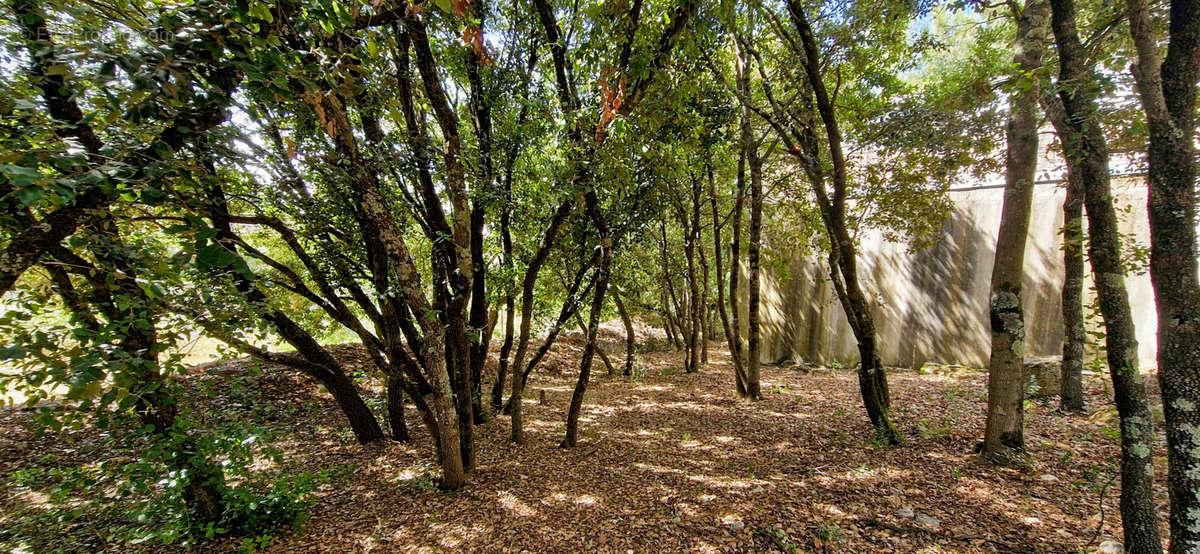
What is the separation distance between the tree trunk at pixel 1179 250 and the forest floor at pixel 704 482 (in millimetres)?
1073

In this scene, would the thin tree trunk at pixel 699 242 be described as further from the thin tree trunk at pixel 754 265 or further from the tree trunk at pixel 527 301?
the tree trunk at pixel 527 301

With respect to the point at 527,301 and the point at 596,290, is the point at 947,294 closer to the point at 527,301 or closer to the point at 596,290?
the point at 596,290

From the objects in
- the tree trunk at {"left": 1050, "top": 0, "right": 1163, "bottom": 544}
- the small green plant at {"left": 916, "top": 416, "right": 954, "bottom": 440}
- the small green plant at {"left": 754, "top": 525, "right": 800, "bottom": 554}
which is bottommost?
the small green plant at {"left": 754, "top": 525, "right": 800, "bottom": 554}

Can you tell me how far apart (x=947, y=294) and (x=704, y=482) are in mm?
8036

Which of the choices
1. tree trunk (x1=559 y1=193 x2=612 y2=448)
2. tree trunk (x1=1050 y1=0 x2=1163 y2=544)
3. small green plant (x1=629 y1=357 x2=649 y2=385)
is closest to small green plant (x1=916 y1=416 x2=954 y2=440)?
tree trunk (x1=1050 y1=0 x2=1163 y2=544)

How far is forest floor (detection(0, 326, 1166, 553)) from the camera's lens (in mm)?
3516

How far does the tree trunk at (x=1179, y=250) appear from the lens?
2.10m

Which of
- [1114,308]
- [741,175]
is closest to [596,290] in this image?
[741,175]

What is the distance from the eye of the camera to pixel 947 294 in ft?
31.0

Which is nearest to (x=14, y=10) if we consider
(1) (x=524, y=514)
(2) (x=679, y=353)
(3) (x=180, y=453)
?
(3) (x=180, y=453)

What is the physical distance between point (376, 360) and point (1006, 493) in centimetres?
600

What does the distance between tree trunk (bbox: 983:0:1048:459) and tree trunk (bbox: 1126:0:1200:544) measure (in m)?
2.27

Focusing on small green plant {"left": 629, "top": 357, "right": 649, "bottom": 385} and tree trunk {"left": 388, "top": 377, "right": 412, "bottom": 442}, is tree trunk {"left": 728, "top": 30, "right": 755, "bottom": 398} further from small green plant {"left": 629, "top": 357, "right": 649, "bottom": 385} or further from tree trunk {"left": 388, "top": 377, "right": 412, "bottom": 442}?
tree trunk {"left": 388, "top": 377, "right": 412, "bottom": 442}

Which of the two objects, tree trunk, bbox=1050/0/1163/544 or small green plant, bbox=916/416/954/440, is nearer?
tree trunk, bbox=1050/0/1163/544
